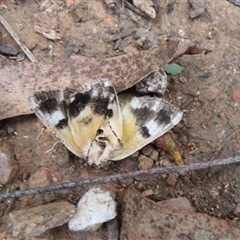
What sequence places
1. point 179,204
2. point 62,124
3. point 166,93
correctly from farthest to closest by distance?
1. point 166,93
2. point 62,124
3. point 179,204

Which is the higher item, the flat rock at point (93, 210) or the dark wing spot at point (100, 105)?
the dark wing spot at point (100, 105)

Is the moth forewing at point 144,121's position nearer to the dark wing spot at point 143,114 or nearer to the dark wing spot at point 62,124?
the dark wing spot at point 143,114

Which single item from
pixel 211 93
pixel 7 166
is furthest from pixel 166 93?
pixel 7 166

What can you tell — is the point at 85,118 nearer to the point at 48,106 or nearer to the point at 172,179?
the point at 48,106

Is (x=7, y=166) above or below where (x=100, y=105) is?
below

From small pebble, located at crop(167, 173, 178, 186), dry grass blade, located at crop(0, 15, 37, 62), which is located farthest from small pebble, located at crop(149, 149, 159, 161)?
dry grass blade, located at crop(0, 15, 37, 62)

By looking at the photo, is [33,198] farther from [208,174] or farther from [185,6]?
[185,6]

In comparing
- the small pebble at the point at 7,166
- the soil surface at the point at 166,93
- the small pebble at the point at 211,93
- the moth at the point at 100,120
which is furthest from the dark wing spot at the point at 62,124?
the small pebble at the point at 211,93

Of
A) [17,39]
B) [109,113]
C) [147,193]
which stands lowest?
[147,193]
